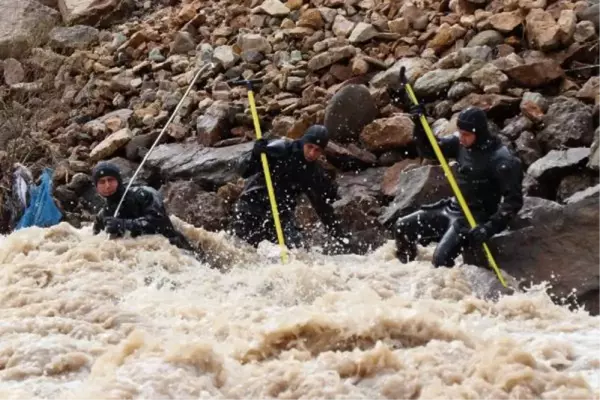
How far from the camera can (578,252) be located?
20.3ft

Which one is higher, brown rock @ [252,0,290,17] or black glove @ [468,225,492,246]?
black glove @ [468,225,492,246]

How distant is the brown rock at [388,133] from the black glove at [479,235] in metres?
3.53

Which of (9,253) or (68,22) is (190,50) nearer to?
(68,22)

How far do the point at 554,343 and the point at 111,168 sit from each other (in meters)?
4.12

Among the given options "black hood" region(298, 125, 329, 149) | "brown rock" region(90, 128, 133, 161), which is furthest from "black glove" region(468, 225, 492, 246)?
"brown rock" region(90, 128, 133, 161)

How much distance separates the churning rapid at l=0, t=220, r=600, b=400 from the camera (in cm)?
385

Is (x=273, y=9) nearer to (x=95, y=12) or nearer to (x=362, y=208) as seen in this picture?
(x=95, y=12)

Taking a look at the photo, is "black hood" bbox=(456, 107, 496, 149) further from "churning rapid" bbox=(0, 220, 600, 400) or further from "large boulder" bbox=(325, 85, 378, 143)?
"large boulder" bbox=(325, 85, 378, 143)

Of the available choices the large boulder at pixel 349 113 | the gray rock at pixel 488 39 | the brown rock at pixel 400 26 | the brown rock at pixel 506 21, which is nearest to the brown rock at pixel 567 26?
the brown rock at pixel 506 21

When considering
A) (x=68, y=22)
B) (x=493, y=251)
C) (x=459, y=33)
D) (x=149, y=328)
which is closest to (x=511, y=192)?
(x=493, y=251)

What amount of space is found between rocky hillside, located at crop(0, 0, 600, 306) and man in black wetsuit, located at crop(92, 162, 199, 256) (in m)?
2.21

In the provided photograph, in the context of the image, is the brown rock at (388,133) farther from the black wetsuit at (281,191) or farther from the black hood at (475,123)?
the black hood at (475,123)

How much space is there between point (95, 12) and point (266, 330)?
12.5 meters

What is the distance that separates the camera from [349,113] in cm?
1002
